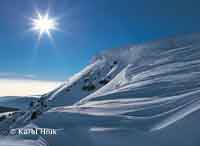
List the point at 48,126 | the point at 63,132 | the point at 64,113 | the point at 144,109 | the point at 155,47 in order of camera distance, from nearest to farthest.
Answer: the point at 63,132, the point at 48,126, the point at 144,109, the point at 64,113, the point at 155,47

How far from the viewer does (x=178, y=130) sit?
5.46 metres

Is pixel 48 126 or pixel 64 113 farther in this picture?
pixel 64 113

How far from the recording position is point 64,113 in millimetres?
8172

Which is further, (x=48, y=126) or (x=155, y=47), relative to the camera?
(x=155, y=47)

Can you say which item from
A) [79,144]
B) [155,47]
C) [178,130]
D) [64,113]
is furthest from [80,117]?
[155,47]

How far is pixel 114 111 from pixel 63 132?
2375 millimetres

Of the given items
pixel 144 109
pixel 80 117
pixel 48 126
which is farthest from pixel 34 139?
pixel 144 109

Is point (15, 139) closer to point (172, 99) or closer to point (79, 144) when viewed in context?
point (79, 144)

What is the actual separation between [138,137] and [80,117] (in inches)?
105

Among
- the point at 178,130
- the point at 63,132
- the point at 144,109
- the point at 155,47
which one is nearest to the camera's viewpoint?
the point at 178,130

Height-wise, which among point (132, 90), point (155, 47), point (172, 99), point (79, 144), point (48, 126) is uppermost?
point (155, 47)

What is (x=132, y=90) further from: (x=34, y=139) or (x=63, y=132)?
(x=34, y=139)

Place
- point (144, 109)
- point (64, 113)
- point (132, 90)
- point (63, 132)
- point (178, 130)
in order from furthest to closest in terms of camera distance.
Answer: point (132, 90) → point (64, 113) → point (144, 109) → point (63, 132) → point (178, 130)

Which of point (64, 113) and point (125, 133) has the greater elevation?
point (64, 113)
